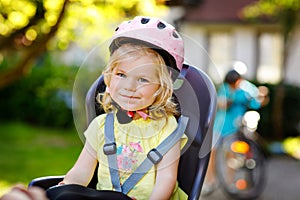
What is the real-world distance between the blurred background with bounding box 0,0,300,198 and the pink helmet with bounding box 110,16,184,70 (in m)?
0.15

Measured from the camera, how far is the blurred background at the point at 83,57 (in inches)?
217

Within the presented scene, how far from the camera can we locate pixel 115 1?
17.5 ft

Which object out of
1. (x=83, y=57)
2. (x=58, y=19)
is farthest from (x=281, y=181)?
(x=83, y=57)

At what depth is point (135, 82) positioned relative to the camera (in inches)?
88.2

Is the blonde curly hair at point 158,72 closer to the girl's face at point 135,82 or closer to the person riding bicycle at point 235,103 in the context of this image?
the girl's face at point 135,82

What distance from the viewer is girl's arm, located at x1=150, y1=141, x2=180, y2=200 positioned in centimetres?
222

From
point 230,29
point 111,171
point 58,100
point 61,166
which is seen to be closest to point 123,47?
point 111,171

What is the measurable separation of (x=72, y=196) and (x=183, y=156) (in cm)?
66

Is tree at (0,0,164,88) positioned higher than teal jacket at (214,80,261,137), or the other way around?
tree at (0,0,164,88)

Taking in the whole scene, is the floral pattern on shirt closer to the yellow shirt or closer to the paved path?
the yellow shirt

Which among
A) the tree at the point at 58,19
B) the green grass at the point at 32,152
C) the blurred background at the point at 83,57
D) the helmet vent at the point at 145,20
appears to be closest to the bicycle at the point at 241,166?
the blurred background at the point at 83,57

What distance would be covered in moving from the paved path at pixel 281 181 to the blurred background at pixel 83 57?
0.44ft

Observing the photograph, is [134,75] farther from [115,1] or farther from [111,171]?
[115,1]

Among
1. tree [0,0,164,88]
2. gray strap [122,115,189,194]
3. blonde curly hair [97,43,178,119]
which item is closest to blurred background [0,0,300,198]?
tree [0,0,164,88]
